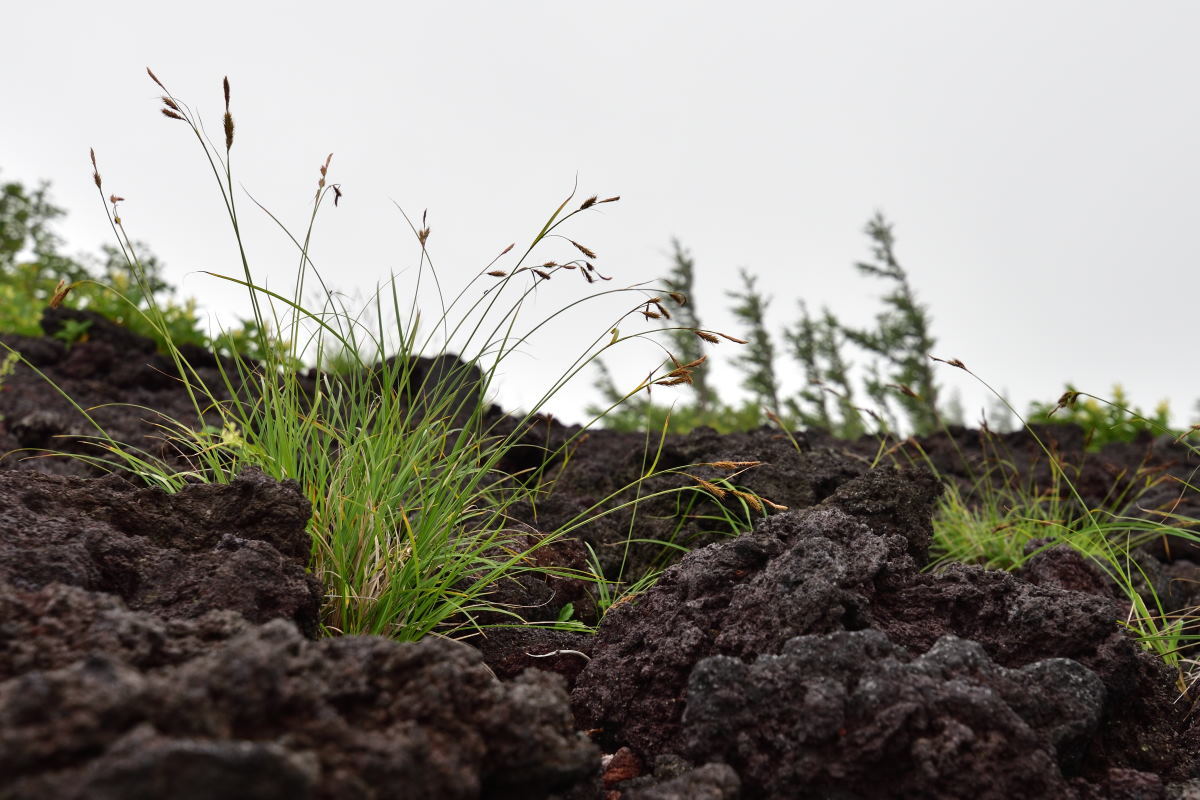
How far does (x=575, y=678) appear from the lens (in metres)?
2.55

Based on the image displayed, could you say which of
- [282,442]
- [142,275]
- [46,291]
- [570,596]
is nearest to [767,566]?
[570,596]

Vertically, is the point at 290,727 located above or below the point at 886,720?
above

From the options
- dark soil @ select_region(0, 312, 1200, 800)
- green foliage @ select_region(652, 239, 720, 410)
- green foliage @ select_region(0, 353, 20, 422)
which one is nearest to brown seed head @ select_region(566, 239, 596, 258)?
dark soil @ select_region(0, 312, 1200, 800)

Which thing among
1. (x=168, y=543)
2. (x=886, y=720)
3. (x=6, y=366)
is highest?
(x=6, y=366)

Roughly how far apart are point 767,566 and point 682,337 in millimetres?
16447

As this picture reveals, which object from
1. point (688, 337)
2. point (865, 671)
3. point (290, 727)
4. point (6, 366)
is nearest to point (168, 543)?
point (290, 727)

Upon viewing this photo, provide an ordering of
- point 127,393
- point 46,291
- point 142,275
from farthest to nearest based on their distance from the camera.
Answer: point 46,291 → point 127,393 → point 142,275

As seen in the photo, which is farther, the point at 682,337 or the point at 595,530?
the point at 682,337

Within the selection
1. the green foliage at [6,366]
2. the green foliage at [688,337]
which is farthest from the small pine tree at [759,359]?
the green foliage at [6,366]

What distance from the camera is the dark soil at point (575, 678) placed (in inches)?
48.5

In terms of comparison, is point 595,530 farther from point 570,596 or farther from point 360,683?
point 360,683

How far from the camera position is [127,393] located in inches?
305

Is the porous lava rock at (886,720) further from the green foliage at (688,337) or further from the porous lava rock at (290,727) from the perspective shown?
the green foliage at (688,337)

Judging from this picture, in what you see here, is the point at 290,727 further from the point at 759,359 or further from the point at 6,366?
the point at 759,359
